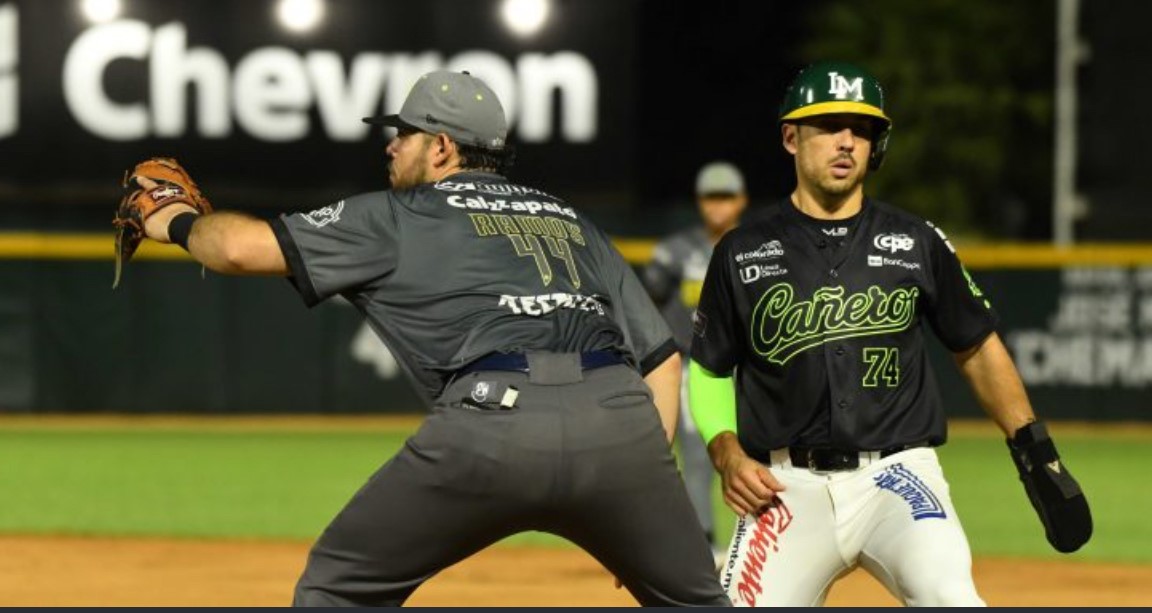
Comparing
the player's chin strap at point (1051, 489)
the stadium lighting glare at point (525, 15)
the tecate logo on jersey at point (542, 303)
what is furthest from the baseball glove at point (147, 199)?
the stadium lighting glare at point (525, 15)

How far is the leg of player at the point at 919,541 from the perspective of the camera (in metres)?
5.00

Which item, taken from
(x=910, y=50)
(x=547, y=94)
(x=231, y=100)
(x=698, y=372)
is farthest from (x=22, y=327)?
(x=910, y=50)

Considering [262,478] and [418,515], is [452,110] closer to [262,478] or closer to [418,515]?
[418,515]

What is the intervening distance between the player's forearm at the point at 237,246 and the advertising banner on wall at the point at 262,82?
12.2 metres

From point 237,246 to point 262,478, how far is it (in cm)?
944

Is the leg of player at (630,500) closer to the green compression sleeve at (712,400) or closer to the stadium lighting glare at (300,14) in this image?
the green compression sleeve at (712,400)

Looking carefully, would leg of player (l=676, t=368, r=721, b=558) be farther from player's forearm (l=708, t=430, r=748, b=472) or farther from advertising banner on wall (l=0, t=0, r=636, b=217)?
advertising banner on wall (l=0, t=0, r=636, b=217)

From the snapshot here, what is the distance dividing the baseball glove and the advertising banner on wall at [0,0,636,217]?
11.9 m

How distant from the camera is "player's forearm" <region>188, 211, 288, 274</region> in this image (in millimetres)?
4555

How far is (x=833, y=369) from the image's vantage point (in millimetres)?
5418

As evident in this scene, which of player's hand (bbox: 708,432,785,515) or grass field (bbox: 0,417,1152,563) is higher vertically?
player's hand (bbox: 708,432,785,515)

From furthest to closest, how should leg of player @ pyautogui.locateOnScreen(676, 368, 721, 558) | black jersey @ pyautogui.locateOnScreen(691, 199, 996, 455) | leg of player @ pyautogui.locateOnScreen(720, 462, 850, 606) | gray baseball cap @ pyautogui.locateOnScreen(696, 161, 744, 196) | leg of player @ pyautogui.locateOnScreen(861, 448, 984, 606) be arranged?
gray baseball cap @ pyautogui.locateOnScreen(696, 161, 744, 196) < leg of player @ pyautogui.locateOnScreen(676, 368, 721, 558) < black jersey @ pyautogui.locateOnScreen(691, 199, 996, 455) < leg of player @ pyautogui.locateOnScreen(720, 462, 850, 606) < leg of player @ pyautogui.locateOnScreen(861, 448, 984, 606)

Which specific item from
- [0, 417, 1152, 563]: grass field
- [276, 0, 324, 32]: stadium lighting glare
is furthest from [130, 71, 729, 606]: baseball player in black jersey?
[276, 0, 324, 32]: stadium lighting glare

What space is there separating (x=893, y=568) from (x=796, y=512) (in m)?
0.31
